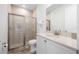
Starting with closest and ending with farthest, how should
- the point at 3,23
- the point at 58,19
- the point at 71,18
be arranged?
the point at 3,23
the point at 71,18
the point at 58,19

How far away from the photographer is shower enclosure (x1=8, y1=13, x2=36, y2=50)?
3.49ft

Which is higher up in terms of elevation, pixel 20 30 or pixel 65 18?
pixel 65 18

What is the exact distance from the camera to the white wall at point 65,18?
41.2 inches

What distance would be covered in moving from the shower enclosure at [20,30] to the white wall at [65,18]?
426mm

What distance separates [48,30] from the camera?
163 cm

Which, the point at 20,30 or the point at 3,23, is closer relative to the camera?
the point at 3,23

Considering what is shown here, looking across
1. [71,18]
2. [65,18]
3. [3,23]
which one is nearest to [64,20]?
[65,18]

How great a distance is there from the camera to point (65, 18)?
1.20 m

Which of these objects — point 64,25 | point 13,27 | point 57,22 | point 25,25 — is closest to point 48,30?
point 57,22

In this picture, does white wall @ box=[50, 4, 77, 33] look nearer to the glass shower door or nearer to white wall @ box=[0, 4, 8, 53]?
the glass shower door

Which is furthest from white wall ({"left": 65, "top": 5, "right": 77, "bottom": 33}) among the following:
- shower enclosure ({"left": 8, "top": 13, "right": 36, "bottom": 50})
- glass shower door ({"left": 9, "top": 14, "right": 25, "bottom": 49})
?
glass shower door ({"left": 9, "top": 14, "right": 25, "bottom": 49})

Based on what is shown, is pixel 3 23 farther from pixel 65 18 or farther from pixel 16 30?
pixel 65 18

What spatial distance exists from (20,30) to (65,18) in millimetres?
714
